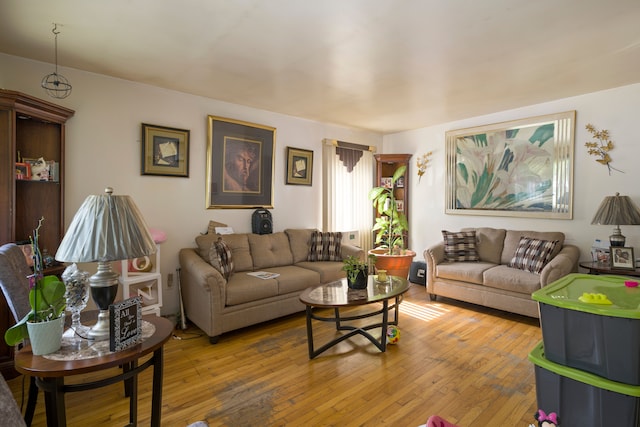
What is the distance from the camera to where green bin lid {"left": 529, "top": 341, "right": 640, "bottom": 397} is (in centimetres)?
126

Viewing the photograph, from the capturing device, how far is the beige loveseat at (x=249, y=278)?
3.08m

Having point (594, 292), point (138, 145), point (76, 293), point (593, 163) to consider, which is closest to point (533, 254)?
point (593, 163)

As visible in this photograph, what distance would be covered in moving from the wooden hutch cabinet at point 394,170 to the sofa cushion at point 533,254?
1.87 m

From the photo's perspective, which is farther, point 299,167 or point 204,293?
point 299,167

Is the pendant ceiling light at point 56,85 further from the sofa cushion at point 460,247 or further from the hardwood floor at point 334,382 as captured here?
the sofa cushion at point 460,247

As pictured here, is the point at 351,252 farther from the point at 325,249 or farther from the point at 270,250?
the point at 270,250

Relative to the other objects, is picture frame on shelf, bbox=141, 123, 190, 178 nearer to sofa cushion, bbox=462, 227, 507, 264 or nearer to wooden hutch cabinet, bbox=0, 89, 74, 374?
wooden hutch cabinet, bbox=0, 89, 74, 374

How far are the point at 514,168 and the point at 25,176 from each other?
5.27m

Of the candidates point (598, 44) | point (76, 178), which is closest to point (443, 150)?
point (598, 44)

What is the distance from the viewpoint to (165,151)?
361 centimetres

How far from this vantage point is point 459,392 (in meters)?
2.28

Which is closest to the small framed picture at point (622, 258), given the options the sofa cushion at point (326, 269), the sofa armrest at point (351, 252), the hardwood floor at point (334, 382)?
the hardwood floor at point (334, 382)

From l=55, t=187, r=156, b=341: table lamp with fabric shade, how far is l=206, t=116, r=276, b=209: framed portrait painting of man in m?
2.46

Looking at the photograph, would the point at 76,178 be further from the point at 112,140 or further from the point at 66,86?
the point at 66,86
